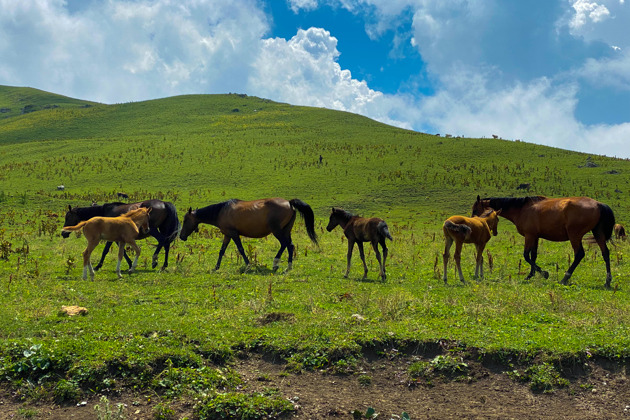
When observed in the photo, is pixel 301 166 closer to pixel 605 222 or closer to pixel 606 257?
Answer: pixel 605 222

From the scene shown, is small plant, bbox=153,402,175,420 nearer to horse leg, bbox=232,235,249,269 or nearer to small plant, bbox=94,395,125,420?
small plant, bbox=94,395,125,420

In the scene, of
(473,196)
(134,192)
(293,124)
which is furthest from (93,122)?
(473,196)

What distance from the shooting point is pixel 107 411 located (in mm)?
5703

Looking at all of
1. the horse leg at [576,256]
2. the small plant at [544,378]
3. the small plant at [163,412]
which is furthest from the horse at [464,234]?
the small plant at [163,412]

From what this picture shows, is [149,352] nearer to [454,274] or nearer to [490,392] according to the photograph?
[490,392]

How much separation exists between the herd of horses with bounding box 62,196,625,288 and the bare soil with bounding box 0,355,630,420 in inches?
247

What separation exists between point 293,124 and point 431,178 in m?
45.5

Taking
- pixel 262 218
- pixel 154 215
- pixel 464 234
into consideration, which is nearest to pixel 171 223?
pixel 154 215

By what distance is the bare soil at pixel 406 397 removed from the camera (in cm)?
618

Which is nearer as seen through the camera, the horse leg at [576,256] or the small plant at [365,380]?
the small plant at [365,380]

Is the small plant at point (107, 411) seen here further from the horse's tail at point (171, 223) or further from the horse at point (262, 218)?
the horse's tail at point (171, 223)

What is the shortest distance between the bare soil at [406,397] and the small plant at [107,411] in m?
0.12

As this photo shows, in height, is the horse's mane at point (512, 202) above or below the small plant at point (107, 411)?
above

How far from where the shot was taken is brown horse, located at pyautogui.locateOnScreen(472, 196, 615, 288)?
13305 millimetres
